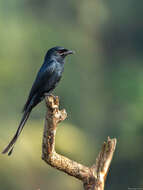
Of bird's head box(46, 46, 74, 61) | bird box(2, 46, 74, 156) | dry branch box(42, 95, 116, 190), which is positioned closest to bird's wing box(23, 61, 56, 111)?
bird box(2, 46, 74, 156)

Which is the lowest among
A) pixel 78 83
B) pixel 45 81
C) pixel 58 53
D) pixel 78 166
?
pixel 78 166

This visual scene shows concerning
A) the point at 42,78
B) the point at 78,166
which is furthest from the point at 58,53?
the point at 78,166

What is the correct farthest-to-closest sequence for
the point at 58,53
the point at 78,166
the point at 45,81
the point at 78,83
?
1. the point at 78,83
2. the point at 58,53
3. the point at 45,81
4. the point at 78,166

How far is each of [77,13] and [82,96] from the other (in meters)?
10.1

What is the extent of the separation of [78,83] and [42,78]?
25.0 meters

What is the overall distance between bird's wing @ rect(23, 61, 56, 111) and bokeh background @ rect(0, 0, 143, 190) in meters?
10.7

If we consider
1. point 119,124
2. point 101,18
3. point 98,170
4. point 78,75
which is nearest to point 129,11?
point 101,18

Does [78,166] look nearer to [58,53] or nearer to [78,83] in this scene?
[58,53]

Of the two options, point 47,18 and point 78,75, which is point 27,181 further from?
point 47,18

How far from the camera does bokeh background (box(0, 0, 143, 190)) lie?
22.8 metres

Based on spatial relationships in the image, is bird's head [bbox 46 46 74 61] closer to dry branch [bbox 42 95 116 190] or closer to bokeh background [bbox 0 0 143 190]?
dry branch [bbox 42 95 116 190]

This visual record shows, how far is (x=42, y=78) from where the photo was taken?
9008mm

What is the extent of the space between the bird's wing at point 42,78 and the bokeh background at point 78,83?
1070 centimetres

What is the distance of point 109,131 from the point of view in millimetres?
30812
